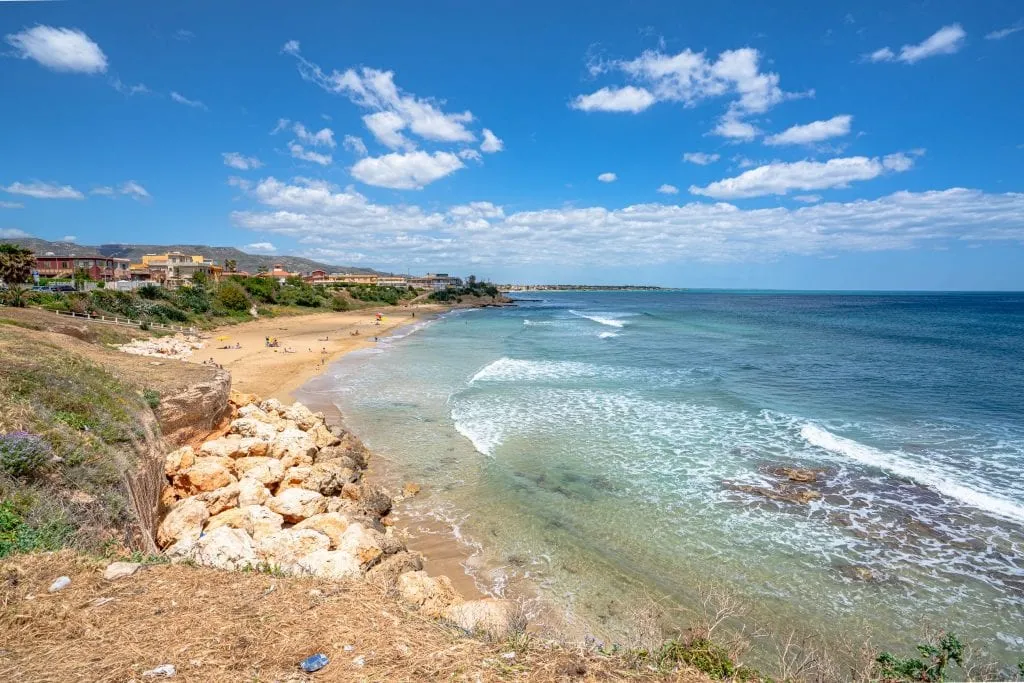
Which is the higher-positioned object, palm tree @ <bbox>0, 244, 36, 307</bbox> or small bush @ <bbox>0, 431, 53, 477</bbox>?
palm tree @ <bbox>0, 244, 36, 307</bbox>

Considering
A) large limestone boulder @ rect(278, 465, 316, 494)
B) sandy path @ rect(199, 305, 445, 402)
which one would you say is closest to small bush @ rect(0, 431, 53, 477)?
large limestone boulder @ rect(278, 465, 316, 494)

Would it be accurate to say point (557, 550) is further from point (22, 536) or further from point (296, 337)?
point (296, 337)

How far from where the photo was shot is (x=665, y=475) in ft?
45.6

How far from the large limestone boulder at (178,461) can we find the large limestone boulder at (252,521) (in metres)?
2.27

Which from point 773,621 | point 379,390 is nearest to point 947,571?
point 773,621

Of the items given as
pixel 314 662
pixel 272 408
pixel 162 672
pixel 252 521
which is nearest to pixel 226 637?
pixel 162 672

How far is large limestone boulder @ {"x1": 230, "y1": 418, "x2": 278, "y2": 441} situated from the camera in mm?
13547

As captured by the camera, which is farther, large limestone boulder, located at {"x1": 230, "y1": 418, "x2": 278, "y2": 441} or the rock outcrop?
large limestone boulder, located at {"x1": 230, "y1": 418, "x2": 278, "y2": 441}

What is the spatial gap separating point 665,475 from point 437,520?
22.4 ft

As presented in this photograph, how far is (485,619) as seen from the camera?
5969mm

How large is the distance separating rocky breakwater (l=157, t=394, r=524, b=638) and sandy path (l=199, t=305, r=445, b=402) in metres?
9.73

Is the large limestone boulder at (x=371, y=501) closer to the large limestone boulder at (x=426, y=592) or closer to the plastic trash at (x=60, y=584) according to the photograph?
the large limestone boulder at (x=426, y=592)

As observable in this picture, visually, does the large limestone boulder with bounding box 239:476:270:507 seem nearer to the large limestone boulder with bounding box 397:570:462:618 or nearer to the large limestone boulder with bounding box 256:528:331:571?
the large limestone boulder with bounding box 256:528:331:571

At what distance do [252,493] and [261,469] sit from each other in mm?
1173
